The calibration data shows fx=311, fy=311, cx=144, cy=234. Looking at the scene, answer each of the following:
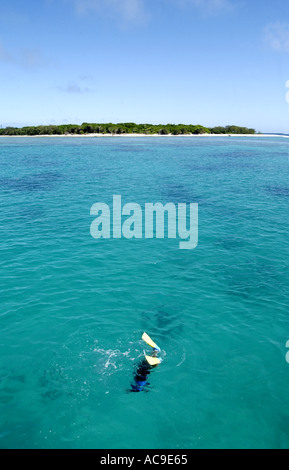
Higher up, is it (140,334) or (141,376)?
(140,334)

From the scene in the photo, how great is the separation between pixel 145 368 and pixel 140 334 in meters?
2.33

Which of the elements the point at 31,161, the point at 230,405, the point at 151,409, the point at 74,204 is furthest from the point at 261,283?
the point at 31,161

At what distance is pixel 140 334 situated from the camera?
16156 mm

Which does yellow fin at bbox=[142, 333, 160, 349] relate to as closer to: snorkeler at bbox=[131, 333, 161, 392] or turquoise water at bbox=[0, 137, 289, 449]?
snorkeler at bbox=[131, 333, 161, 392]

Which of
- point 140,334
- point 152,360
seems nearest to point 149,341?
point 152,360

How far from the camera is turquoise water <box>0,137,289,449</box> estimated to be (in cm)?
1169

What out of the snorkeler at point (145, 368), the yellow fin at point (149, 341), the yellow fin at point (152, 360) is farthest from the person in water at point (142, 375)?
the yellow fin at point (149, 341)

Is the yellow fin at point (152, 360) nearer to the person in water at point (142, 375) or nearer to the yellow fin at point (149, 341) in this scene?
the person in water at point (142, 375)

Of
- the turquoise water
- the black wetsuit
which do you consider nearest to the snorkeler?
the black wetsuit

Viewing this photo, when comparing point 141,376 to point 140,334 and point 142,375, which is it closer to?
point 142,375

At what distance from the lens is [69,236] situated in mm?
28109
